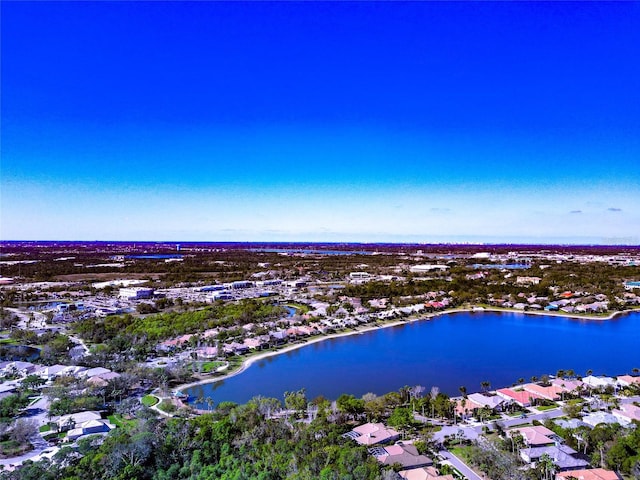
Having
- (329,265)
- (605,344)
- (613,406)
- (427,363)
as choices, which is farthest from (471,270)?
(613,406)

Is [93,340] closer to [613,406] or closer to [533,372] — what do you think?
[533,372]

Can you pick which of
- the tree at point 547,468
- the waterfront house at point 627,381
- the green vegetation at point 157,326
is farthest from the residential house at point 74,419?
the waterfront house at point 627,381

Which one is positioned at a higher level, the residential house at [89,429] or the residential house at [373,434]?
the residential house at [89,429]

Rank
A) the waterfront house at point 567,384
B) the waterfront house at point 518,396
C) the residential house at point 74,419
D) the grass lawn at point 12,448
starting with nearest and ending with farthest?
the grass lawn at point 12,448
the residential house at point 74,419
the waterfront house at point 518,396
the waterfront house at point 567,384

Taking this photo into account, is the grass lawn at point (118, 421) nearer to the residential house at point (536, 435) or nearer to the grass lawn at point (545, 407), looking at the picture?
the residential house at point (536, 435)

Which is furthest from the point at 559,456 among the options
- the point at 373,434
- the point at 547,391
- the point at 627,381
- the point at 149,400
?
the point at 149,400

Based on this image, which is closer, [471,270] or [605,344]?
[605,344]
